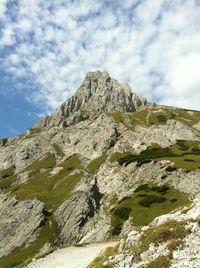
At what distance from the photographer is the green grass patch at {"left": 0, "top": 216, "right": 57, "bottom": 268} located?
90438 millimetres

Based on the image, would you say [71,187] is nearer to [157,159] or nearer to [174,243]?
[157,159]

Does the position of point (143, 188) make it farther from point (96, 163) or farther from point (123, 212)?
point (96, 163)

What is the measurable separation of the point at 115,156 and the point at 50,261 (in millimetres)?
84279

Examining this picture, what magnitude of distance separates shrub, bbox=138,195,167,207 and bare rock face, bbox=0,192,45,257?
87.0ft

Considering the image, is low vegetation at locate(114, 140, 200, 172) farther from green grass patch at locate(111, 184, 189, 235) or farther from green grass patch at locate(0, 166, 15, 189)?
green grass patch at locate(0, 166, 15, 189)

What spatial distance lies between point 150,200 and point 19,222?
35.6 m

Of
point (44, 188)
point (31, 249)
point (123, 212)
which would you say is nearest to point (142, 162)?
point (123, 212)

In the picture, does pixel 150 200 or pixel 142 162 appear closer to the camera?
pixel 150 200

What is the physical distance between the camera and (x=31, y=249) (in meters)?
97.3

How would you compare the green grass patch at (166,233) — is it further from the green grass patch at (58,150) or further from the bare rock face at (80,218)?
the green grass patch at (58,150)

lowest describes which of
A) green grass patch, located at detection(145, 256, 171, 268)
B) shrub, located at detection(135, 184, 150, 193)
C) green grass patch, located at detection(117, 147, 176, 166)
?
green grass patch, located at detection(145, 256, 171, 268)

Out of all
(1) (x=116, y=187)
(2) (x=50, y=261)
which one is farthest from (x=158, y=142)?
(2) (x=50, y=261)

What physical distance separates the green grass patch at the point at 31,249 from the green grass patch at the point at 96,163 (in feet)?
143

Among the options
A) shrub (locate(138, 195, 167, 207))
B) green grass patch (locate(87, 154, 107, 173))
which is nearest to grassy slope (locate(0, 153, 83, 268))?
green grass patch (locate(87, 154, 107, 173))
